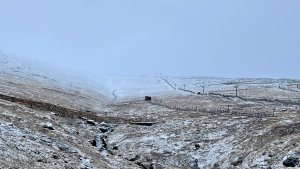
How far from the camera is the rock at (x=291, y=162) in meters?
33.2

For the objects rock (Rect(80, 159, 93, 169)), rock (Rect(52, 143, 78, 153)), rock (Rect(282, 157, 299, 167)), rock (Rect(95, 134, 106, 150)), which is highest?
rock (Rect(52, 143, 78, 153))

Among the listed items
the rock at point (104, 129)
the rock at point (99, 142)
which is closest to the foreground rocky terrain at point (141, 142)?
the rock at point (99, 142)

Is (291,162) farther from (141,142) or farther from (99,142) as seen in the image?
(99,142)


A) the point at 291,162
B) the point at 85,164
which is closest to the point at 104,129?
the point at 85,164

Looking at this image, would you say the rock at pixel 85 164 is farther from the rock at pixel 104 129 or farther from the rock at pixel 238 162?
the rock at pixel 104 129

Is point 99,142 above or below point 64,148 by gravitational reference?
below

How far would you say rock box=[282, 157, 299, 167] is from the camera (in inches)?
1305

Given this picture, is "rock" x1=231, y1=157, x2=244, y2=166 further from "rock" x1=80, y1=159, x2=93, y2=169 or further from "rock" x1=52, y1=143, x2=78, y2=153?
"rock" x1=52, y1=143, x2=78, y2=153

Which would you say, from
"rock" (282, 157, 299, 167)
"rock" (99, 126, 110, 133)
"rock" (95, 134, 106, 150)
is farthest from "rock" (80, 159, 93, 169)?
"rock" (99, 126, 110, 133)

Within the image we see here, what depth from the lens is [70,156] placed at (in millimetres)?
33219

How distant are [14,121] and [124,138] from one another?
555 inches

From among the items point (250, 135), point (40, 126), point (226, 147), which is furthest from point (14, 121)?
point (250, 135)

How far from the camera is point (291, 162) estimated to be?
1316 inches

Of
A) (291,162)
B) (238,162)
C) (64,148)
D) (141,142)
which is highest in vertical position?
(64,148)
